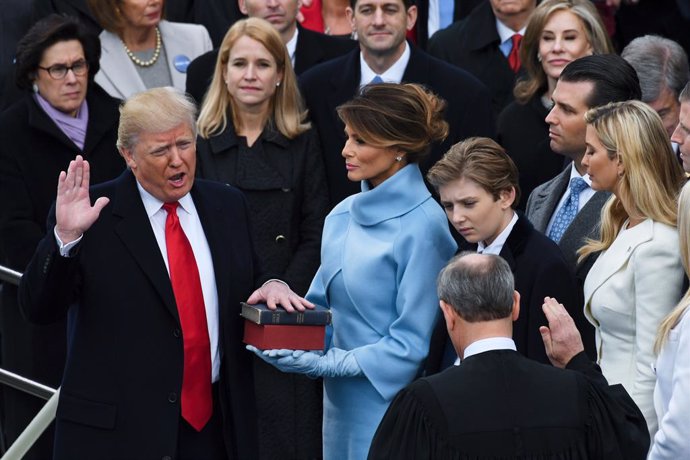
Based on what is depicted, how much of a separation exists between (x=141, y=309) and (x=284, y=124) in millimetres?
2035

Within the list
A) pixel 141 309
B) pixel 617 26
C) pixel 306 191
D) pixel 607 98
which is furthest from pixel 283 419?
pixel 617 26

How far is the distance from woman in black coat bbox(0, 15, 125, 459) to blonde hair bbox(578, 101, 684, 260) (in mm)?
2927

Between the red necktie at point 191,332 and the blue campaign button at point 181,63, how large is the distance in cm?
287

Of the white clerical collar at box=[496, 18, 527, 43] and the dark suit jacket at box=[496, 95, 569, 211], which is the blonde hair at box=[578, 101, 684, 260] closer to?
the dark suit jacket at box=[496, 95, 569, 211]

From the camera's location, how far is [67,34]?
7410 mm

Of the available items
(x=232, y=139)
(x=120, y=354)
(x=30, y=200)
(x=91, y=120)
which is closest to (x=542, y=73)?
(x=232, y=139)

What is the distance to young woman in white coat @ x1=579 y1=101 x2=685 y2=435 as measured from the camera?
5.18 m

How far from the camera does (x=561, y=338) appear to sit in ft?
15.5

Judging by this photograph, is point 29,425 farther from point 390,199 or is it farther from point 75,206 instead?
point 390,199

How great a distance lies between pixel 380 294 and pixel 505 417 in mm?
1460

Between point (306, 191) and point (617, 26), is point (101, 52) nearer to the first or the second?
point (306, 191)

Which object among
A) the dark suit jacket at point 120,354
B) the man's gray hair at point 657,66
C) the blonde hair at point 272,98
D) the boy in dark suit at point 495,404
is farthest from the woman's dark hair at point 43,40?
the boy in dark suit at point 495,404

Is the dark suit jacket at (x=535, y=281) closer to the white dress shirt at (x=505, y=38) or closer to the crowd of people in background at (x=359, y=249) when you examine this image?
the crowd of people in background at (x=359, y=249)

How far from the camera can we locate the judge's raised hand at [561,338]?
15.4 ft
